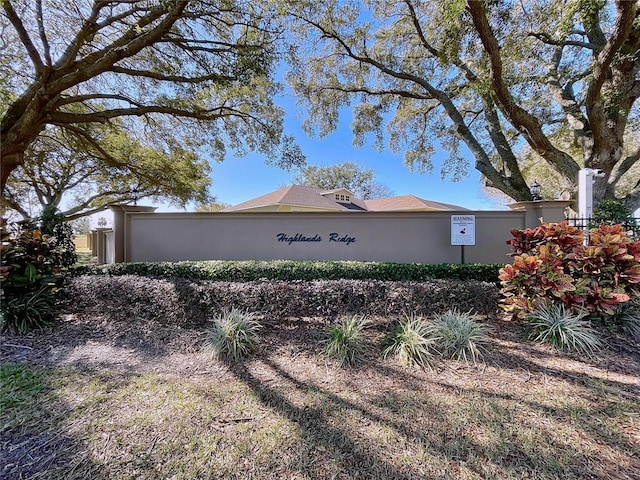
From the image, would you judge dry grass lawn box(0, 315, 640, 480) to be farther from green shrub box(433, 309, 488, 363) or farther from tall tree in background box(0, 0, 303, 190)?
tall tree in background box(0, 0, 303, 190)

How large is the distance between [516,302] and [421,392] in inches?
95.5

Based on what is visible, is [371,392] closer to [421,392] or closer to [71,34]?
[421,392]

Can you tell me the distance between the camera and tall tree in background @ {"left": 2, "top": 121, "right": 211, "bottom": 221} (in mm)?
11766

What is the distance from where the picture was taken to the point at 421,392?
2797 mm

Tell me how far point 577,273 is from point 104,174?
20.0m

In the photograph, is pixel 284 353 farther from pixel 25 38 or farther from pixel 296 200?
pixel 296 200

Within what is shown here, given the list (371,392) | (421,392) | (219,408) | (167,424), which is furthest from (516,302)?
(167,424)

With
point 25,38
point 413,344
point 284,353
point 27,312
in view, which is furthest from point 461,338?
point 25,38

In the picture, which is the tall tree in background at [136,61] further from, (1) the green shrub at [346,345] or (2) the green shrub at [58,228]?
(1) the green shrub at [346,345]

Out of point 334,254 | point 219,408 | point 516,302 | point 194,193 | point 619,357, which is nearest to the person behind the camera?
point 219,408

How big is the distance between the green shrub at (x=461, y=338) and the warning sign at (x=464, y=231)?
331 centimetres

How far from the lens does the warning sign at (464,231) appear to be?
6.61 meters

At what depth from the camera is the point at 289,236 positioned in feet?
25.5

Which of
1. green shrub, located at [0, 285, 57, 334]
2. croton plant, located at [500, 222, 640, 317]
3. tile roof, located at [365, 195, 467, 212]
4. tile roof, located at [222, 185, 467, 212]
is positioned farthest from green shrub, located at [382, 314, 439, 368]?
tile roof, located at [365, 195, 467, 212]
